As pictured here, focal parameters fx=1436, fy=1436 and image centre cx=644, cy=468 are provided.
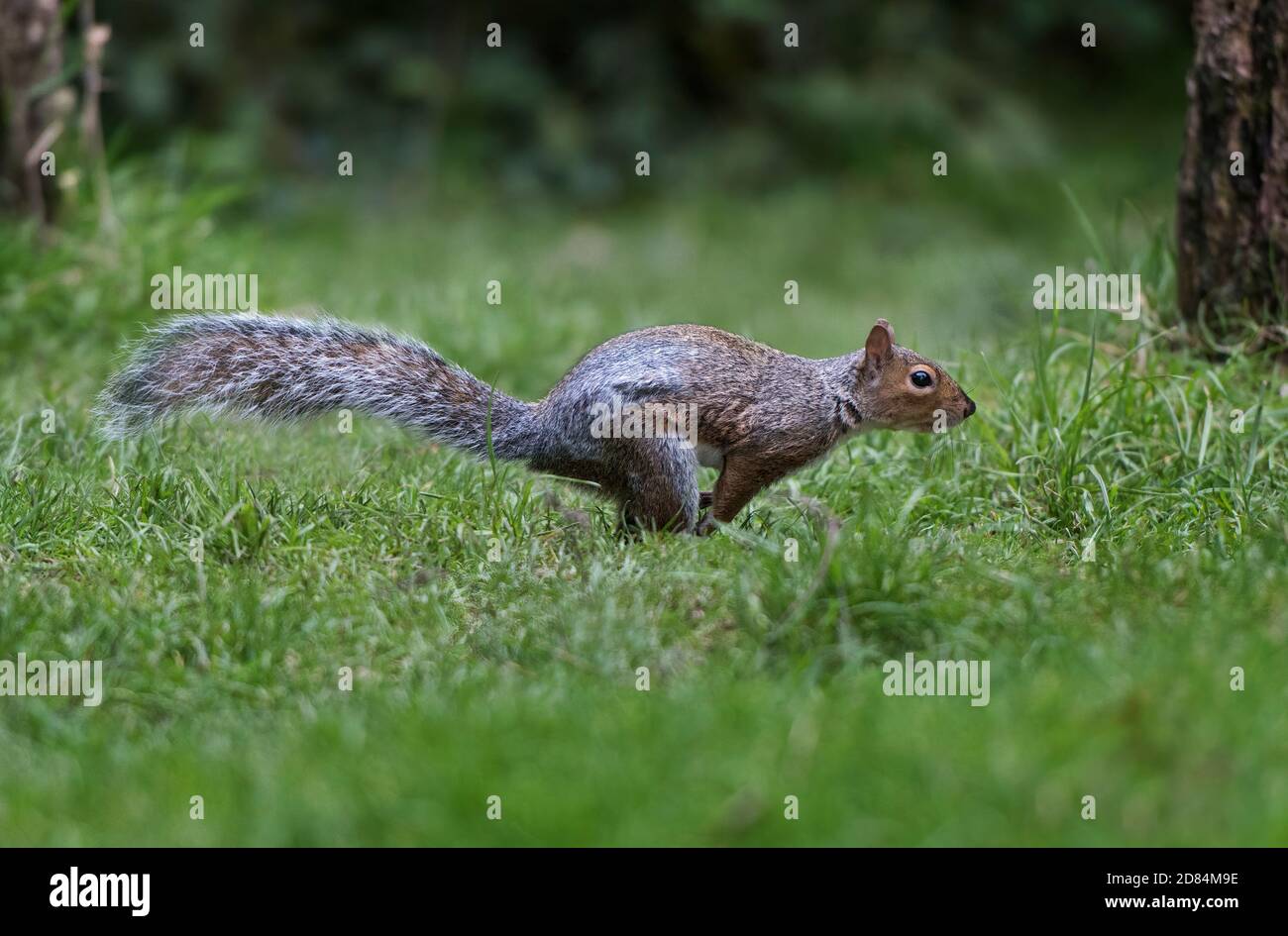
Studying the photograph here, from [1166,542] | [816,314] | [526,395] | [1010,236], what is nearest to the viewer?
[1166,542]

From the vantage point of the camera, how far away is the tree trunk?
5.07m

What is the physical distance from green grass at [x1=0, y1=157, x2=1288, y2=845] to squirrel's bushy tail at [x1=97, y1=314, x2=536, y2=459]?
19cm

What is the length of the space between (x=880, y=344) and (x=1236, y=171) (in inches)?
64.5

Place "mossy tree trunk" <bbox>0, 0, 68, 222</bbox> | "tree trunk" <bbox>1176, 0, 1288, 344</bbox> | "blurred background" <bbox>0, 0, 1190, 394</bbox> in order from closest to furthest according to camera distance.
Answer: "tree trunk" <bbox>1176, 0, 1288, 344</bbox> < "mossy tree trunk" <bbox>0, 0, 68, 222</bbox> < "blurred background" <bbox>0, 0, 1190, 394</bbox>

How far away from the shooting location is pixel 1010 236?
1080 centimetres

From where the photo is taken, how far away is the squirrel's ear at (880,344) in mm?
4578

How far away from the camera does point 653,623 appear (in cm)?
362

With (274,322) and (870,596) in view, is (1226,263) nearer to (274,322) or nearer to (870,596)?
(870,596)

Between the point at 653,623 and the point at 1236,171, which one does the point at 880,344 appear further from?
the point at 1236,171

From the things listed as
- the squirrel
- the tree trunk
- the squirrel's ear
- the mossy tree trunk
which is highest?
the mossy tree trunk

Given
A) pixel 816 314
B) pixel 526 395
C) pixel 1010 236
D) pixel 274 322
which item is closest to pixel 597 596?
pixel 274 322

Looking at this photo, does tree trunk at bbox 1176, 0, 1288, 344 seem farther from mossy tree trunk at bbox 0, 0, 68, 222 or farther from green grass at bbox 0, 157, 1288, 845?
mossy tree trunk at bbox 0, 0, 68, 222

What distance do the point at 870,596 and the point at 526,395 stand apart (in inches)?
120

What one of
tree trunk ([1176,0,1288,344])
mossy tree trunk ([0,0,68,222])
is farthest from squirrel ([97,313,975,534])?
mossy tree trunk ([0,0,68,222])
